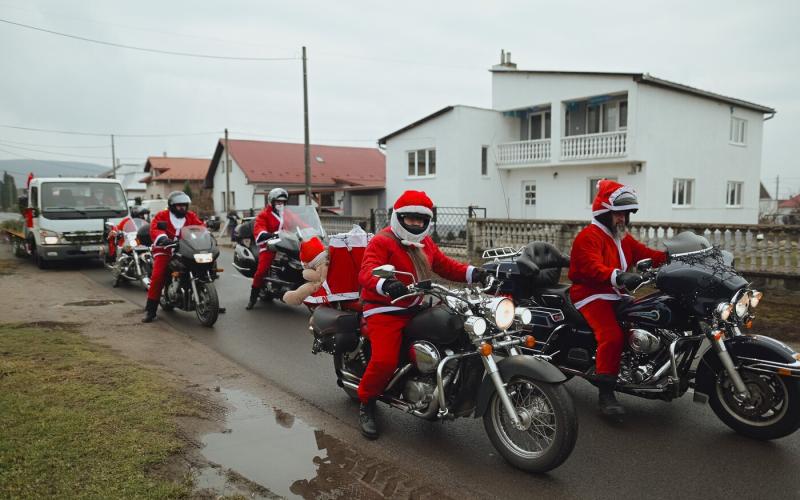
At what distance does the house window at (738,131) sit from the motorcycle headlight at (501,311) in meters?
27.0

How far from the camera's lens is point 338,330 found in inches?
195

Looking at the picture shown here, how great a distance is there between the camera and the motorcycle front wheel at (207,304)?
8852mm

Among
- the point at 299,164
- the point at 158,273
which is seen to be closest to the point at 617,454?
the point at 158,273

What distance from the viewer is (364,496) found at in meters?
3.78

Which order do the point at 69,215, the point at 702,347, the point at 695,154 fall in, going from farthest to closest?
1. the point at 695,154
2. the point at 69,215
3. the point at 702,347

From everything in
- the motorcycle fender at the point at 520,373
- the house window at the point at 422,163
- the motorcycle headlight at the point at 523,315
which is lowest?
the motorcycle fender at the point at 520,373

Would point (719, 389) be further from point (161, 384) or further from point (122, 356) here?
point (122, 356)

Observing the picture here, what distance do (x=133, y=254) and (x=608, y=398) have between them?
1029 cm

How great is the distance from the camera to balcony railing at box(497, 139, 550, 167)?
2627cm

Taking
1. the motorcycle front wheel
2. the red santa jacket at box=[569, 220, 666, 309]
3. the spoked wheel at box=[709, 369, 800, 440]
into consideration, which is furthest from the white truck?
the spoked wheel at box=[709, 369, 800, 440]

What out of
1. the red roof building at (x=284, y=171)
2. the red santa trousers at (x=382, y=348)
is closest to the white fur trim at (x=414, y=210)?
the red santa trousers at (x=382, y=348)

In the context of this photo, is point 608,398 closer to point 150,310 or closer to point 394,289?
point 394,289

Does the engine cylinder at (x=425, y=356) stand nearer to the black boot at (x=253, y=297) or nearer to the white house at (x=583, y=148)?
the black boot at (x=253, y=297)

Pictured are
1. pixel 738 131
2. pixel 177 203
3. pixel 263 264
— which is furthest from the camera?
pixel 738 131
